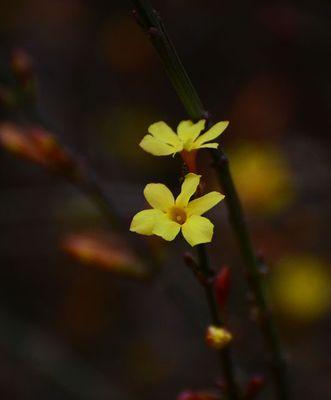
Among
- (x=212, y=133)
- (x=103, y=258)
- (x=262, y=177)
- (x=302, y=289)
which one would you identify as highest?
(x=262, y=177)

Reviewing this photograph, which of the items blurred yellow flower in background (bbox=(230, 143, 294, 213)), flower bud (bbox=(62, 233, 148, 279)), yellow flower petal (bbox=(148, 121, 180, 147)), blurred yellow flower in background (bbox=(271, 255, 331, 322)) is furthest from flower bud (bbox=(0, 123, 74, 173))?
blurred yellow flower in background (bbox=(271, 255, 331, 322))

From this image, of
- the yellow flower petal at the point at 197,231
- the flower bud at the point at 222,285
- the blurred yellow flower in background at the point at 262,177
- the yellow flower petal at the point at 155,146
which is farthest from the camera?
the blurred yellow flower in background at the point at 262,177

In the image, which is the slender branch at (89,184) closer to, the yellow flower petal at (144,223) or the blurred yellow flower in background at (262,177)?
the yellow flower petal at (144,223)

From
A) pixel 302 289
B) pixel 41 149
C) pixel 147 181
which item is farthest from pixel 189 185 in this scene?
pixel 147 181

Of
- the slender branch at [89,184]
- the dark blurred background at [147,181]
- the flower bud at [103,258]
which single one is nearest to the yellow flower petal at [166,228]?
the flower bud at [103,258]

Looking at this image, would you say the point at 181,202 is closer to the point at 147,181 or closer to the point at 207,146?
the point at 207,146

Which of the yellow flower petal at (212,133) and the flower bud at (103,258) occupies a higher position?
the flower bud at (103,258)

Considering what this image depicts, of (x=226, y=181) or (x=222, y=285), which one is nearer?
(x=226, y=181)
